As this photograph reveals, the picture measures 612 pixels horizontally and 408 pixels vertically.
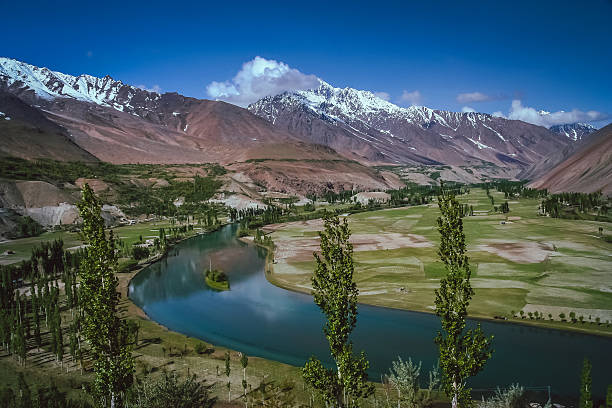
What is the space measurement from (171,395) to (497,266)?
263ft

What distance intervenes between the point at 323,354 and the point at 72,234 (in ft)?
447

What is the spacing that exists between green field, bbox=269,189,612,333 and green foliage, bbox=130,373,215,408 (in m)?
39.9

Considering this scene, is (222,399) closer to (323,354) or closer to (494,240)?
(323,354)

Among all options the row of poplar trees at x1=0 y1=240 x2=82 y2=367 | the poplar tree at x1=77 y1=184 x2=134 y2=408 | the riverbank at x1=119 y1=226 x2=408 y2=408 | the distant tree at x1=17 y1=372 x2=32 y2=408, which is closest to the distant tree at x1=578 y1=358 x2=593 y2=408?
the riverbank at x1=119 y1=226 x2=408 y2=408

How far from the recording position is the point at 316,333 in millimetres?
63469

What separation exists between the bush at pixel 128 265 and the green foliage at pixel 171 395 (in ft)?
233

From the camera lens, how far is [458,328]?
2427cm

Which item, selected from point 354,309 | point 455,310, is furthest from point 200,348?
point 455,310

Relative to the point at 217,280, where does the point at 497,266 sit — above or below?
above

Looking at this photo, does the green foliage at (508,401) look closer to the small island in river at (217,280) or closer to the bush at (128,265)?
the small island in river at (217,280)

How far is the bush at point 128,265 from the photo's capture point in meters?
109

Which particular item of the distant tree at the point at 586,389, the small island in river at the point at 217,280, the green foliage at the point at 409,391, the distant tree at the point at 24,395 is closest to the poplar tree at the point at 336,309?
the green foliage at the point at 409,391

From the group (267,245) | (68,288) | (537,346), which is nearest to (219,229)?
(267,245)

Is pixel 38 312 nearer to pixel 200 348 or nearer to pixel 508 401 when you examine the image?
pixel 200 348
